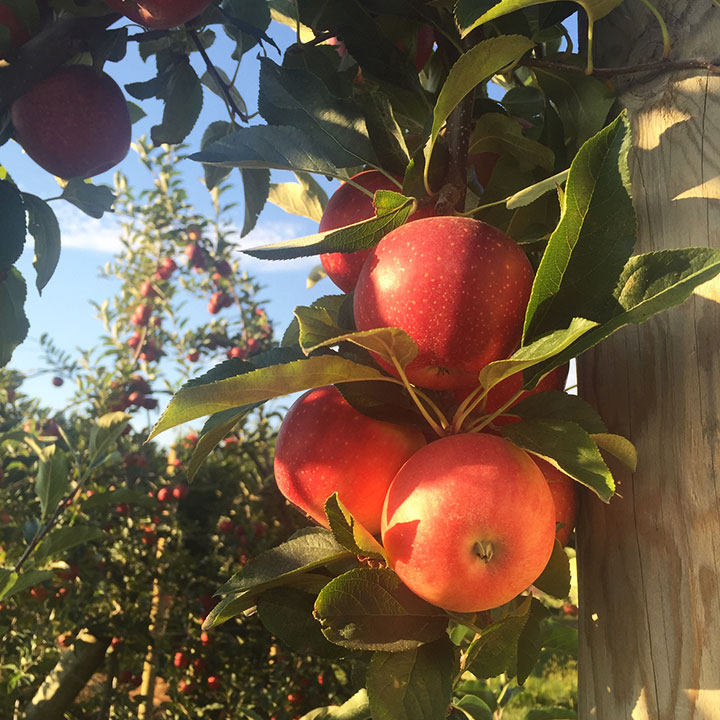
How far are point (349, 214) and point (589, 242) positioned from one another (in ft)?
0.92

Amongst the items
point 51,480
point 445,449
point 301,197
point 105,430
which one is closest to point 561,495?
point 445,449

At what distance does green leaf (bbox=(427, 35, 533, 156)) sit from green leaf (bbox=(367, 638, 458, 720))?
435 mm

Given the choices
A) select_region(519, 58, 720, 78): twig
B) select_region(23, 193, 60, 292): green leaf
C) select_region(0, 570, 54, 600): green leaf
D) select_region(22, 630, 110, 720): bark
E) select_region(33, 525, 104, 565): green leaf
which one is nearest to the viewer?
select_region(519, 58, 720, 78): twig

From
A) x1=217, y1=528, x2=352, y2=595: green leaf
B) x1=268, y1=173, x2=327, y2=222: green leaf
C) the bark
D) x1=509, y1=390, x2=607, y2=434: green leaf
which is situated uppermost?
x1=268, y1=173, x2=327, y2=222: green leaf

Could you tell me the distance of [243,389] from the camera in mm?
470

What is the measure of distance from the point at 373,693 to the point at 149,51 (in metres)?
1.12

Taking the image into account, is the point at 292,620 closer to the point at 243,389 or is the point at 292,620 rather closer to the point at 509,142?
the point at 243,389

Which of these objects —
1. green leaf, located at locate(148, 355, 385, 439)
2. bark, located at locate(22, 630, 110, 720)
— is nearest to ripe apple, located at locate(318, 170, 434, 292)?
green leaf, located at locate(148, 355, 385, 439)

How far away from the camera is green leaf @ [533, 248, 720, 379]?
43cm

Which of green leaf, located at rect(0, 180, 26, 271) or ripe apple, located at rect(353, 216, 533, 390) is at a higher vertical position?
green leaf, located at rect(0, 180, 26, 271)

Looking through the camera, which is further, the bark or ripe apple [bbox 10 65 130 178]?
the bark

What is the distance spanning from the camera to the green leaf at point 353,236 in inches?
21.8

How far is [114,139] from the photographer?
1.09 metres

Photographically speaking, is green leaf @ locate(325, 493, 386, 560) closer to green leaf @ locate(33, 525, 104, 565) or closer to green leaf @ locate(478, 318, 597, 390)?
green leaf @ locate(478, 318, 597, 390)
